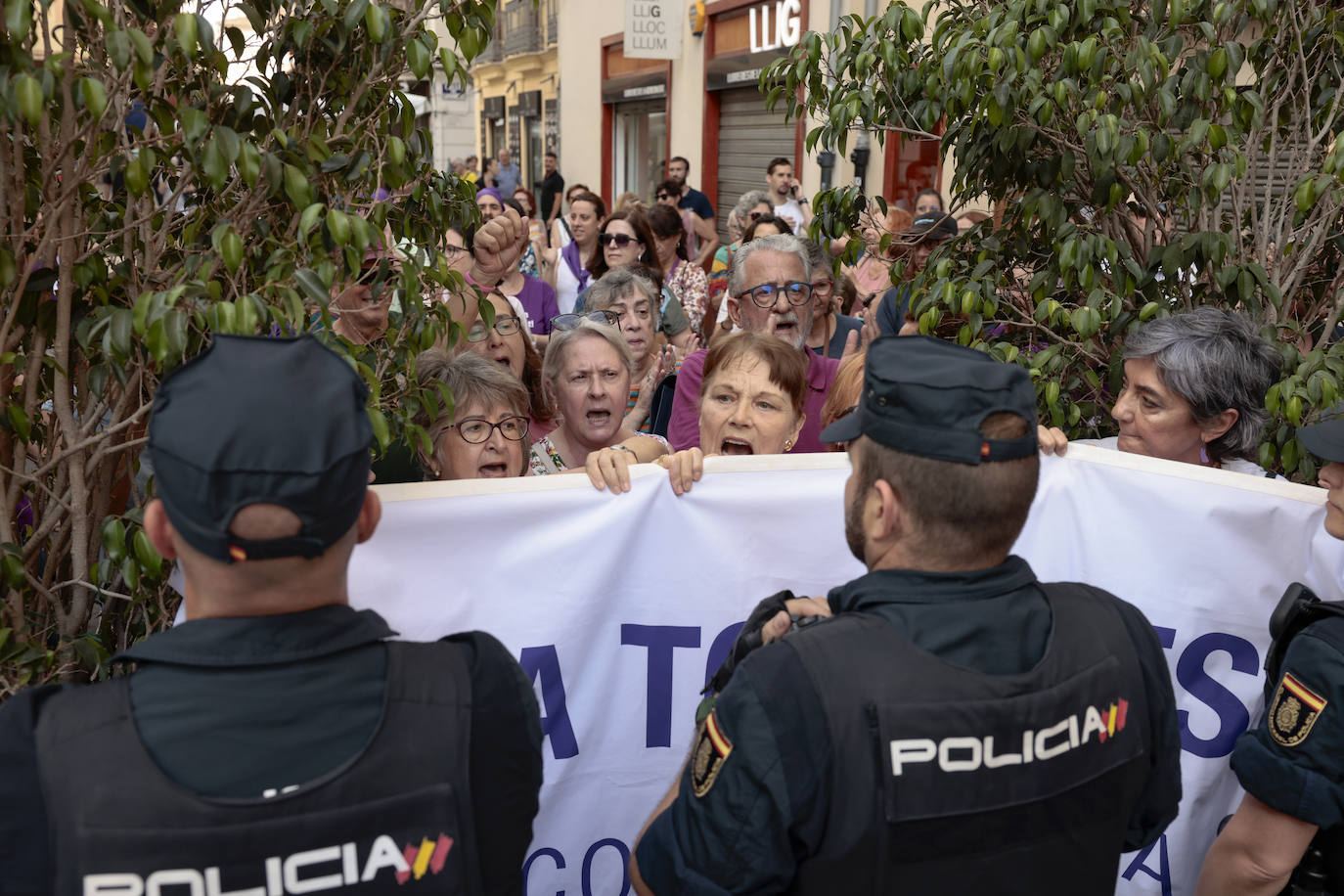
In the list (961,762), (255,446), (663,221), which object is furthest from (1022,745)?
(663,221)

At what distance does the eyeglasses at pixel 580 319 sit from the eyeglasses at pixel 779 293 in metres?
0.59

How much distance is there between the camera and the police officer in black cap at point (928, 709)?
5.30 feet

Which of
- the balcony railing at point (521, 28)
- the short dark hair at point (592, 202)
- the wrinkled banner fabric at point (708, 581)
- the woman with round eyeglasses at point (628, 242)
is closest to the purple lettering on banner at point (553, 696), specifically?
the wrinkled banner fabric at point (708, 581)

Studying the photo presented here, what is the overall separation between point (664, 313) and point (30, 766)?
16.8ft

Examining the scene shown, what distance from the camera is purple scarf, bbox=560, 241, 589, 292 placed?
309 inches

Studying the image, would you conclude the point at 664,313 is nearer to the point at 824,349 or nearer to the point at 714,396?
the point at 824,349

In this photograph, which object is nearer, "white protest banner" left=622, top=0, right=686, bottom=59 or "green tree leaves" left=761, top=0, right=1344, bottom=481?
"green tree leaves" left=761, top=0, right=1344, bottom=481

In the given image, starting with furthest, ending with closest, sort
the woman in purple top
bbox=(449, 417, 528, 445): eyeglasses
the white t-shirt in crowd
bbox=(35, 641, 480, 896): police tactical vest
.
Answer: the white t-shirt in crowd → the woman in purple top → bbox=(449, 417, 528, 445): eyeglasses → bbox=(35, 641, 480, 896): police tactical vest

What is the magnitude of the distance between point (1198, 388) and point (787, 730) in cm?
206

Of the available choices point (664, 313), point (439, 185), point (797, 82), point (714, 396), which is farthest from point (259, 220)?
point (664, 313)

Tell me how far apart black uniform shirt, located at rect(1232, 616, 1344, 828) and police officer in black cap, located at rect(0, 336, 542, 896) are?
4.73 feet

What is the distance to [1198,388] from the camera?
3168 mm

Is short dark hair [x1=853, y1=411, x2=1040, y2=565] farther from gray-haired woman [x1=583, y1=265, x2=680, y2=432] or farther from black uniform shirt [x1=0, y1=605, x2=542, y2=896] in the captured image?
gray-haired woman [x1=583, y1=265, x2=680, y2=432]

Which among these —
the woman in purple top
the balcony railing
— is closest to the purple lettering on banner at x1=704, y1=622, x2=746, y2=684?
the woman in purple top
